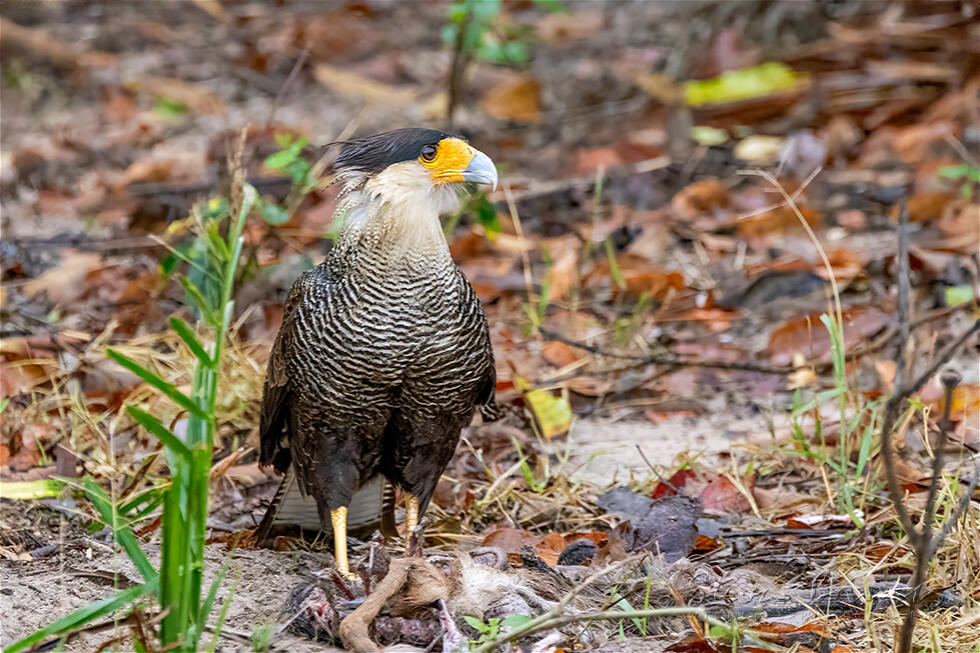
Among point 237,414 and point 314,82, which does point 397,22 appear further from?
point 237,414

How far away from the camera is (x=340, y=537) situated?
3533 mm

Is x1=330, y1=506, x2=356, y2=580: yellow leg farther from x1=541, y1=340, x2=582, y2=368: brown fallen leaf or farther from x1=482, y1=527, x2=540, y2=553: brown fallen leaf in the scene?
x1=541, y1=340, x2=582, y2=368: brown fallen leaf

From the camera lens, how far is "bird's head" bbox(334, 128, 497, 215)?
11.3 feet

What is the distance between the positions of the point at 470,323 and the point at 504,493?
2.56 feet

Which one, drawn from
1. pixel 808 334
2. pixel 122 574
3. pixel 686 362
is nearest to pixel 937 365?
pixel 122 574

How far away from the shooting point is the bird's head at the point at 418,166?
345 centimetres

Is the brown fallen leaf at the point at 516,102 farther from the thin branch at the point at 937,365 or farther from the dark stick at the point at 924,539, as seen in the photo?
the dark stick at the point at 924,539

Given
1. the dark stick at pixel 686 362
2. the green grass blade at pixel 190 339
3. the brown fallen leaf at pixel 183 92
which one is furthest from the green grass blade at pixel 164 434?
the brown fallen leaf at pixel 183 92

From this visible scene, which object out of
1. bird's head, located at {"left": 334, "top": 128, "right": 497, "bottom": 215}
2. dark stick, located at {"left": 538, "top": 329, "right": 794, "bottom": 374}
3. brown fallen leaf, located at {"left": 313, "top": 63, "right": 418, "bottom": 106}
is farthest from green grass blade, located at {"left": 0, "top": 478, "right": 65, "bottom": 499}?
brown fallen leaf, located at {"left": 313, "top": 63, "right": 418, "bottom": 106}

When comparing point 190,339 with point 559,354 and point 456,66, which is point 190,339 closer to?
point 559,354

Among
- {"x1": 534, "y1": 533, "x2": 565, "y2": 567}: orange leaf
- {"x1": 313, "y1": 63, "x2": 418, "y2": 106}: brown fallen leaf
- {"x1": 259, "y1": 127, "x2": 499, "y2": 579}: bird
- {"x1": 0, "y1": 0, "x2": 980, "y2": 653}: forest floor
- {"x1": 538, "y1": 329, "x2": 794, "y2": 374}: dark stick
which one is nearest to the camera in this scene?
{"x1": 0, "y1": 0, "x2": 980, "y2": 653}: forest floor

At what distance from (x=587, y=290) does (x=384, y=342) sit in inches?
104

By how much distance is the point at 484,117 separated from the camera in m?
8.05

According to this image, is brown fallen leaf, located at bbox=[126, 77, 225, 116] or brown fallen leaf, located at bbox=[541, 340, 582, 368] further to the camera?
brown fallen leaf, located at bbox=[126, 77, 225, 116]
